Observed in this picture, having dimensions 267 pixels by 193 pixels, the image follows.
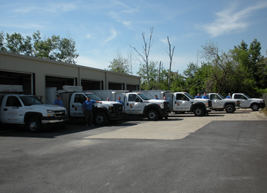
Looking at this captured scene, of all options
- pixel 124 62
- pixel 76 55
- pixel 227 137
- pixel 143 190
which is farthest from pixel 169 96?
pixel 76 55

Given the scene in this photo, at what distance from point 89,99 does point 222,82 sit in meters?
25.8

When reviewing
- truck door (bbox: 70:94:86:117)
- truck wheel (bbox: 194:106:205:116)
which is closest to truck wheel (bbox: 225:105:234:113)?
truck wheel (bbox: 194:106:205:116)

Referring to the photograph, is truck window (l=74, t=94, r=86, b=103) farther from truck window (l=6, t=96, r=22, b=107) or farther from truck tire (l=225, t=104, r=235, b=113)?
truck tire (l=225, t=104, r=235, b=113)

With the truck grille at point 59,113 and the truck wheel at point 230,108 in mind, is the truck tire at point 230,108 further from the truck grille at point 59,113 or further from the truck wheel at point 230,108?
the truck grille at point 59,113

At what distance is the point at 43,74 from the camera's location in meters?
18.6

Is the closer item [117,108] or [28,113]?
[28,113]

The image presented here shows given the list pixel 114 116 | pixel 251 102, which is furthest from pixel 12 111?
pixel 251 102

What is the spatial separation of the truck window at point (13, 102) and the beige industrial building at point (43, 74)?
2.73 m

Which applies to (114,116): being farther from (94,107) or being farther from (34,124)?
(34,124)

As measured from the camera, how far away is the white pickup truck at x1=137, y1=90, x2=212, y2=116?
70.4 ft

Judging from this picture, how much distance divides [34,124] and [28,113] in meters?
0.64

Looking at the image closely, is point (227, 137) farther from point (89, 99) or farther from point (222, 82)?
point (222, 82)

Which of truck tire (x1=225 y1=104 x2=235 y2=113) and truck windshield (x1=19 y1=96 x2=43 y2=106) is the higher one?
truck windshield (x1=19 y1=96 x2=43 y2=106)

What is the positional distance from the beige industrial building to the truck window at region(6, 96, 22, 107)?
2726mm
